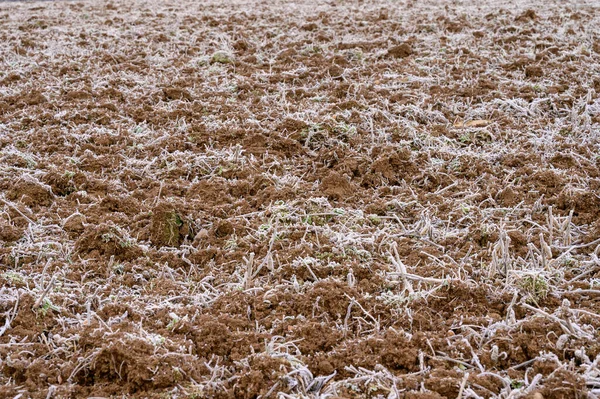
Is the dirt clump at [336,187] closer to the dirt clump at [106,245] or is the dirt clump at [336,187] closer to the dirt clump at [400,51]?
the dirt clump at [106,245]

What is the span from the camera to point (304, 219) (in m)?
3.01

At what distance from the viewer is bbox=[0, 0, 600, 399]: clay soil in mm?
2025

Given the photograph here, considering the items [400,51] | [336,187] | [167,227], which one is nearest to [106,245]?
[167,227]

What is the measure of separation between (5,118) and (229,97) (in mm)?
A: 1647

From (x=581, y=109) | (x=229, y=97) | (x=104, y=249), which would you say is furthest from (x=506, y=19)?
(x=104, y=249)

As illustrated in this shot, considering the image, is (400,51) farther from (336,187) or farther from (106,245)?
(106,245)

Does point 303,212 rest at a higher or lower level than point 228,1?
lower

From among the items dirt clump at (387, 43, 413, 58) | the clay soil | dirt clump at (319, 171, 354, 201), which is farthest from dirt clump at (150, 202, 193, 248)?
dirt clump at (387, 43, 413, 58)

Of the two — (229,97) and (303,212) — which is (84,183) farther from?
(229,97)

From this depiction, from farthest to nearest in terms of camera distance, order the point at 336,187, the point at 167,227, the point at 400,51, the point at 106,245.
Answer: the point at 400,51
the point at 336,187
the point at 167,227
the point at 106,245

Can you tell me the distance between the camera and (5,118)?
4297 millimetres

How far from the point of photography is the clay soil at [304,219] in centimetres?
203

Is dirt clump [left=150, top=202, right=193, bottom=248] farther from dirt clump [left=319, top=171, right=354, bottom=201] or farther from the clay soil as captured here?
dirt clump [left=319, top=171, right=354, bottom=201]

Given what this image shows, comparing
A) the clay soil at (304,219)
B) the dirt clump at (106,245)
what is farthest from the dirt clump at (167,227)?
the dirt clump at (106,245)
